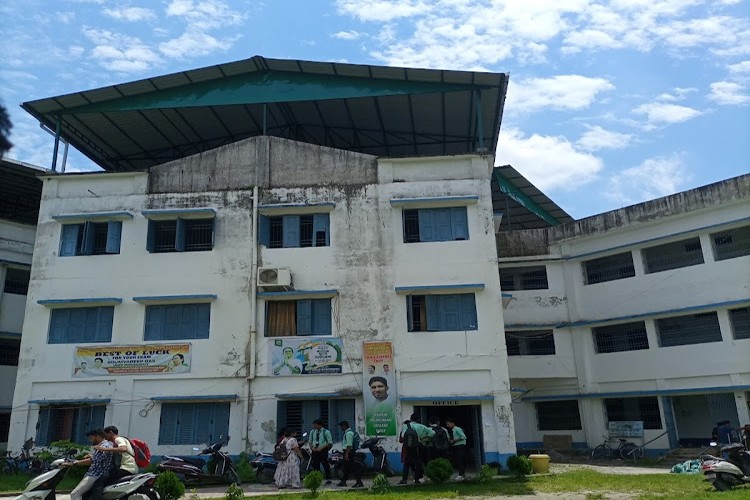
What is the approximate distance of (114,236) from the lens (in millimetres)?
17109

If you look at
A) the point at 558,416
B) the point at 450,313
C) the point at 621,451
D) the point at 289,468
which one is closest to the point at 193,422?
the point at 289,468

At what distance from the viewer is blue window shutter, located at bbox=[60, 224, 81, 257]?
17141 mm

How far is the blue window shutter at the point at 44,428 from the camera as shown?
1577cm

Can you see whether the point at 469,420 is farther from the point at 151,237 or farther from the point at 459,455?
the point at 151,237

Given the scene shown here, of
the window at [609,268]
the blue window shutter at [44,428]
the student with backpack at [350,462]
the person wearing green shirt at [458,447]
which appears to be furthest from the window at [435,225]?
the blue window shutter at [44,428]

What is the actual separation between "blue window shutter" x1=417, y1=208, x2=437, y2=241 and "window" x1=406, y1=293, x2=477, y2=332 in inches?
62.7

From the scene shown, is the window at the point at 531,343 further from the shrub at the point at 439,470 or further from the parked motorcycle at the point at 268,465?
the shrub at the point at 439,470

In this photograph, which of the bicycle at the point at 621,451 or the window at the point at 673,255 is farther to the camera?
the window at the point at 673,255

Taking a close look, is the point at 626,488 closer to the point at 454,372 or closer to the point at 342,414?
the point at 454,372

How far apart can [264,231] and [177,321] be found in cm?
329

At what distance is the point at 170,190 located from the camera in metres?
17.4

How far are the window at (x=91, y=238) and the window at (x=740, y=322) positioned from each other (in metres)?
17.4

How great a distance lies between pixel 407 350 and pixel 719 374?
9314mm


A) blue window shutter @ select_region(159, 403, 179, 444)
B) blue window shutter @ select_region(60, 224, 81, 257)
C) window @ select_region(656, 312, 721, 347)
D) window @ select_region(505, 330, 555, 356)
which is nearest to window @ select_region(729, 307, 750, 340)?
window @ select_region(656, 312, 721, 347)
